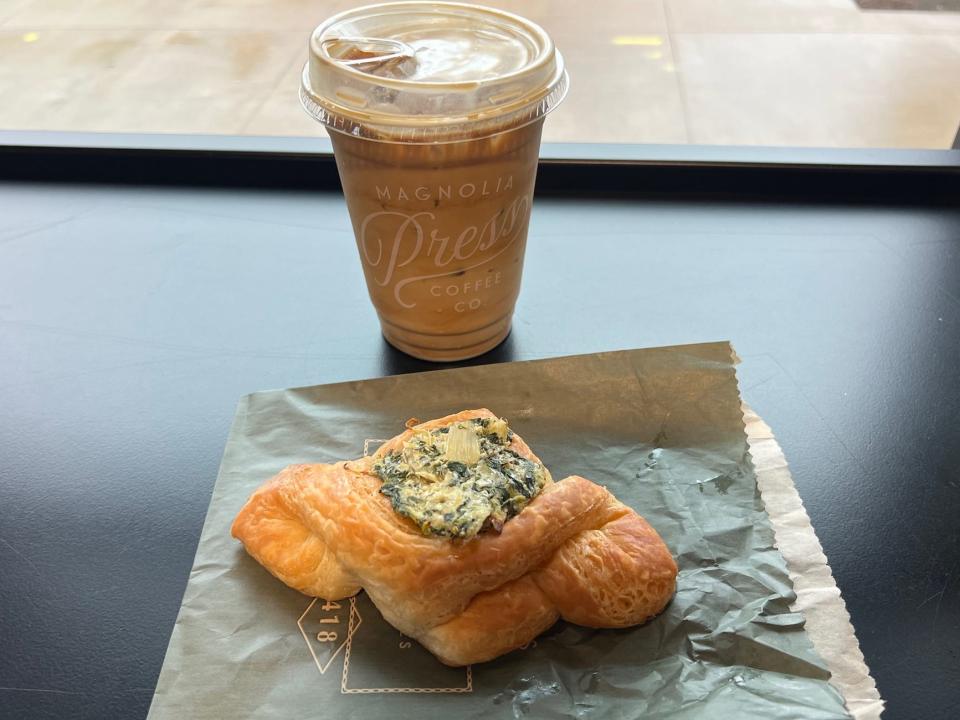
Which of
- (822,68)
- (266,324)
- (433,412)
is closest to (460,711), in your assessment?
(433,412)

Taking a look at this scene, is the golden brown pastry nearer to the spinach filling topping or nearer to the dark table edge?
the spinach filling topping

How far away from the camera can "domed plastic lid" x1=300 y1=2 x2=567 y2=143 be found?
0.94m

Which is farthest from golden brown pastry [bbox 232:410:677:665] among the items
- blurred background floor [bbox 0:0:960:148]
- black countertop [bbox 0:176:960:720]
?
blurred background floor [bbox 0:0:960:148]

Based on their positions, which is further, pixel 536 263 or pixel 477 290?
pixel 536 263

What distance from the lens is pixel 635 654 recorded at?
921 millimetres

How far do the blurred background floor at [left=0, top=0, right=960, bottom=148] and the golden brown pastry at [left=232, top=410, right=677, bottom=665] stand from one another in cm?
97

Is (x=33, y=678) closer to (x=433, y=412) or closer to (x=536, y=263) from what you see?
(x=433, y=412)

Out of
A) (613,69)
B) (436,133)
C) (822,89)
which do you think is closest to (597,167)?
(613,69)

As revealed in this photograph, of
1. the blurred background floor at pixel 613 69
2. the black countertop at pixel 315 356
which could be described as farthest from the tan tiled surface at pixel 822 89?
the black countertop at pixel 315 356

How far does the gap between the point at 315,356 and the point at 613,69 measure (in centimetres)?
98

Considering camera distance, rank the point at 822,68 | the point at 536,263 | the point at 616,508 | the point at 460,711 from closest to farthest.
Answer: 1. the point at 460,711
2. the point at 616,508
3. the point at 536,263
4. the point at 822,68

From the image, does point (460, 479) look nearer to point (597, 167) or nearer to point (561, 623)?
point (561, 623)

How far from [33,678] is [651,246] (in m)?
1.19

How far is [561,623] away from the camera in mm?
960
